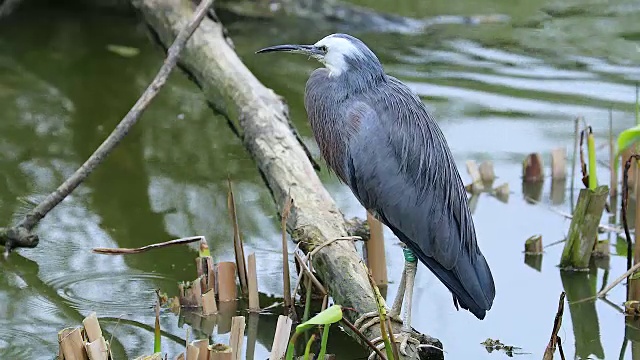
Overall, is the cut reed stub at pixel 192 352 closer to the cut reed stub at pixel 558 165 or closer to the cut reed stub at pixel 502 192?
the cut reed stub at pixel 502 192

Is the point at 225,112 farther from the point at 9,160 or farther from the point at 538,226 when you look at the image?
the point at 538,226

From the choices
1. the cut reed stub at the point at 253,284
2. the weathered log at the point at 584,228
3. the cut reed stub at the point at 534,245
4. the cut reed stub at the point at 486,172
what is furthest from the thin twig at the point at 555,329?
the cut reed stub at the point at 486,172

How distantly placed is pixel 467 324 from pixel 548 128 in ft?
10.0

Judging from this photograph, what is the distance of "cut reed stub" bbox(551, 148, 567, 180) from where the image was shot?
609cm

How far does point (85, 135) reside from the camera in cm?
659

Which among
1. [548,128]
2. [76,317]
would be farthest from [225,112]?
[548,128]

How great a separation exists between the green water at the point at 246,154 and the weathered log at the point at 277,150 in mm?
395

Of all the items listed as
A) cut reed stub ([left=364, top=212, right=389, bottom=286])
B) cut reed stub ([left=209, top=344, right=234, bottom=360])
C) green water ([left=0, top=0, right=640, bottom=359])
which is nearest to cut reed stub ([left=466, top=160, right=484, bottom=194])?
green water ([left=0, top=0, right=640, bottom=359])

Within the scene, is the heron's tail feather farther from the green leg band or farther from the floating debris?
the floating debris

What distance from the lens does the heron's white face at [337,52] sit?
3906mm

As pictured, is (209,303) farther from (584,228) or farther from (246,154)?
(246,154)

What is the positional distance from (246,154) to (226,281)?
214 centimetres

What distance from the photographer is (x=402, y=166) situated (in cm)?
390

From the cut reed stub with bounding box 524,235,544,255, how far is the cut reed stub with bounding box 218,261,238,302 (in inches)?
65.8
